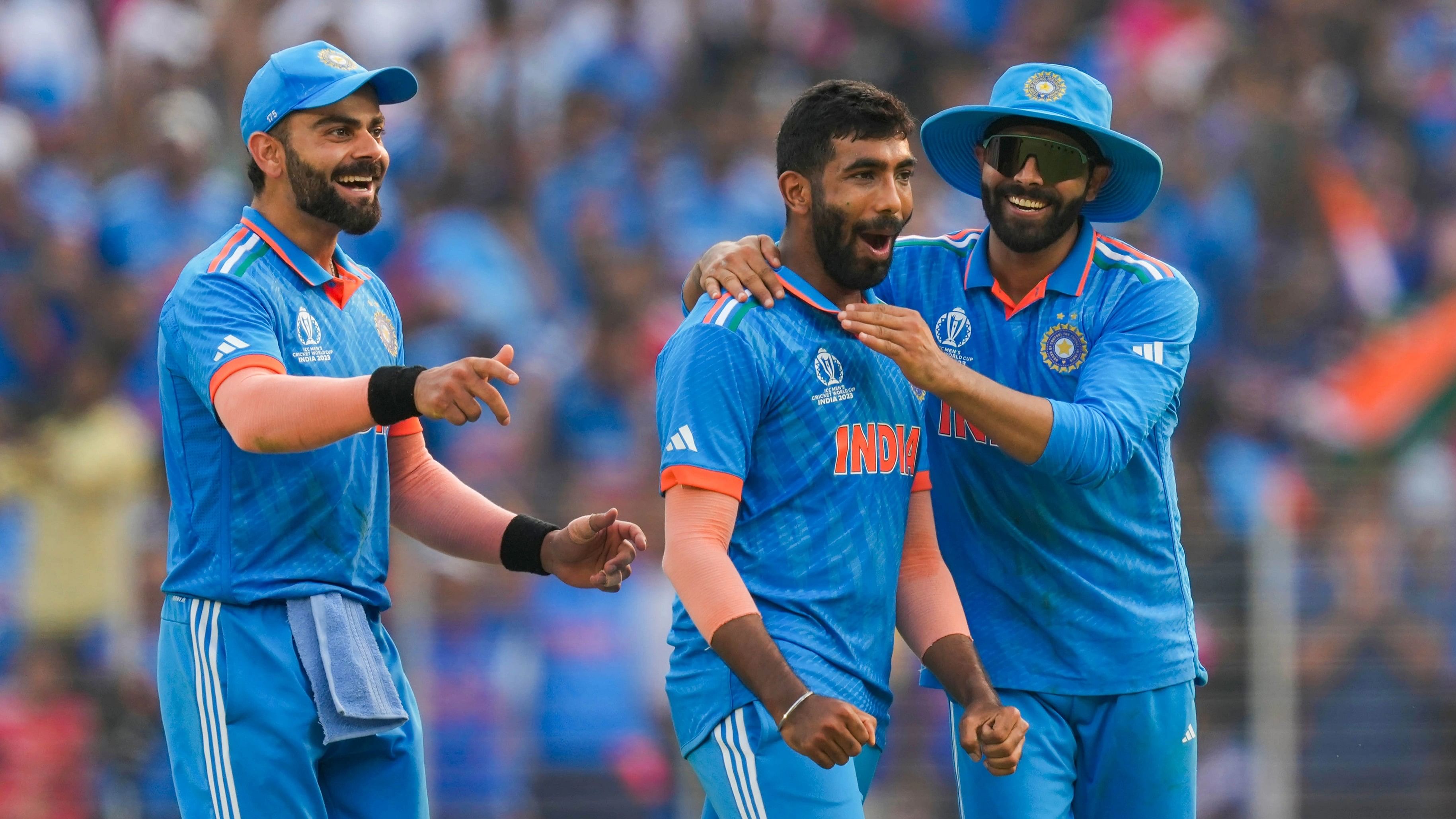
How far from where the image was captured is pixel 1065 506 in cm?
464

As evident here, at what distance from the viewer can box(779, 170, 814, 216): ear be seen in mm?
4258

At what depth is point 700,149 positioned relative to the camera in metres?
11.5

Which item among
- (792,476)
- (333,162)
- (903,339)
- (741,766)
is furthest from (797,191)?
(741,766)

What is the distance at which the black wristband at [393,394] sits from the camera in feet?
12.6

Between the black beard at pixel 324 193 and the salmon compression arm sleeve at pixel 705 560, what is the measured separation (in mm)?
1104

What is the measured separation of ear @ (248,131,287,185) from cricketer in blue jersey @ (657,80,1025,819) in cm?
108

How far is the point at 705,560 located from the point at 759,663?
0.26 m

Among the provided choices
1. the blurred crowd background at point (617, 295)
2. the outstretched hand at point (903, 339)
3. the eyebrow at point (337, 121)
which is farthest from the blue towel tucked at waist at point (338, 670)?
the blurred crowd background at point (617, 295)

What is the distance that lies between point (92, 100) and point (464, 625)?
16.1 ft

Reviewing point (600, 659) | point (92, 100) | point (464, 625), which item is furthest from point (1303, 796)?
point (92, 100)

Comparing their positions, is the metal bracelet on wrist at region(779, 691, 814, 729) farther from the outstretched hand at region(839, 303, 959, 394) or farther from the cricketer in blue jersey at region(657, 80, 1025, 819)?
the outstretched hand at region(839, 303, 959, 394)

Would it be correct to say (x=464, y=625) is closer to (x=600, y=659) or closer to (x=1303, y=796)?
(x=600, y=659)

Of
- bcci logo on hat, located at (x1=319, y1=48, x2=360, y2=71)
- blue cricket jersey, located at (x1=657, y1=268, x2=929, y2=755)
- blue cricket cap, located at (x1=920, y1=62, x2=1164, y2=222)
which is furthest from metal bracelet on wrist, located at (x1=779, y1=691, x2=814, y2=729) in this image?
bcci logo on hat, located at (x1=319, y1=48, x2=360, y2=71)

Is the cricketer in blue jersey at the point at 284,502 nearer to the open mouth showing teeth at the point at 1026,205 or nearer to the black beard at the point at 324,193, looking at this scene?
the black beard at the point at 324,193
